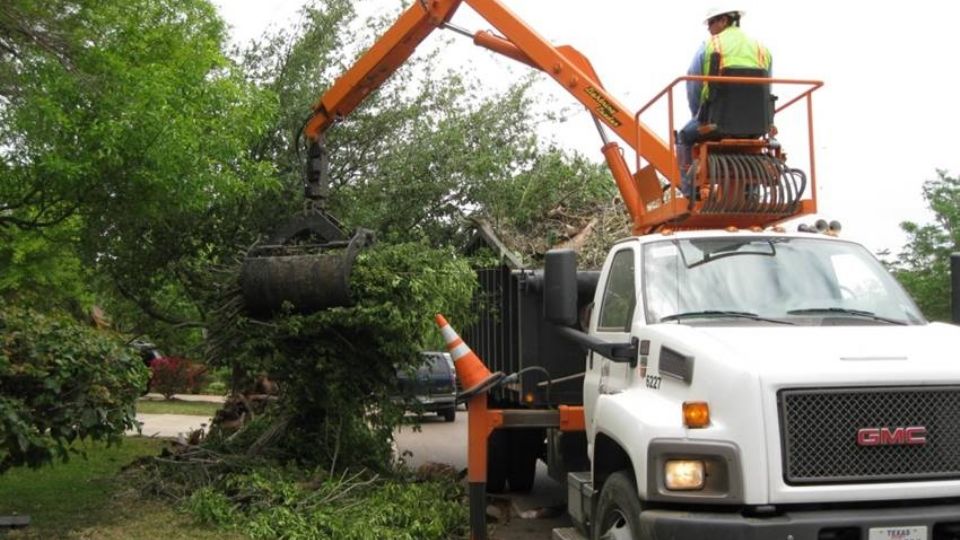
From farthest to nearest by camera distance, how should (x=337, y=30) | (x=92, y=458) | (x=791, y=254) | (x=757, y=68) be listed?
(x=337, y=30)
(x=92, y=458)
(x=757, y=68)
(x=791, y=254)

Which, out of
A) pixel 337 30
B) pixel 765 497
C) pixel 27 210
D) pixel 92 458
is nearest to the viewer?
pixel 765 497

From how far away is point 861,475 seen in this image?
461 centimetres

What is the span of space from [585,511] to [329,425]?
12.5 feet

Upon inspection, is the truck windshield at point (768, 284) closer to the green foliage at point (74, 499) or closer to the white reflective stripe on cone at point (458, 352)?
the white reflective stripe on cone at point (458, 352)

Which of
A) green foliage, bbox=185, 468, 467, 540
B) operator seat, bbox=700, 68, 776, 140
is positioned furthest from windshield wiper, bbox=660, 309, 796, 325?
green foliage, bbox=185, 468, 467, 540

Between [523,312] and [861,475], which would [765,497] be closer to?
[861,475]

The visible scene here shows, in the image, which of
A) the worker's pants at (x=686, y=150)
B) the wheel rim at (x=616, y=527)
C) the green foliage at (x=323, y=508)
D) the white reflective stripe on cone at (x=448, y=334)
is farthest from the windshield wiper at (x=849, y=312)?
the green foliage at (x=323, y=508)

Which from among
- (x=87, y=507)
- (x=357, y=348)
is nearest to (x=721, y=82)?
(x=357, y=348)

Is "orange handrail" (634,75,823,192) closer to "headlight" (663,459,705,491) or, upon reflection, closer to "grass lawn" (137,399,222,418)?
"headlight" (663,459,705,491)

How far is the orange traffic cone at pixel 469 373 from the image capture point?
7414 millimetres

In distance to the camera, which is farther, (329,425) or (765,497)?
(329,425)

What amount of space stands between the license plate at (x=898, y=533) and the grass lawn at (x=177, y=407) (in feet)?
51.8

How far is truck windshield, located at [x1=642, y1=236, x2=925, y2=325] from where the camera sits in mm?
5660

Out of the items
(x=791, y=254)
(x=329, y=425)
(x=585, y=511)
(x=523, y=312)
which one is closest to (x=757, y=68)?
(x=791, y=254)
